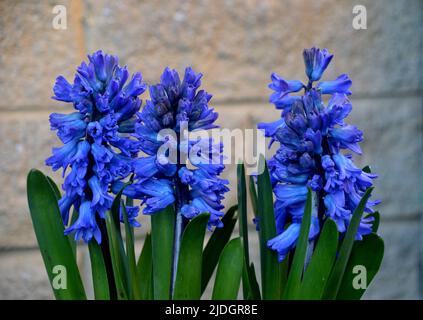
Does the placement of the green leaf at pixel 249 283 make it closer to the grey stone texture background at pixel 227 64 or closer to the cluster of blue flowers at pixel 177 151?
the cluster of blue flowers at pixel 177 151

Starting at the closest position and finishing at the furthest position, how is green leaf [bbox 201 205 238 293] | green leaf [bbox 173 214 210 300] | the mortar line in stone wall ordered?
A: green leaf [bbox 173 214 210 300]
green leaf [bbox 201 205 238 293]
the mortar line in stone wall

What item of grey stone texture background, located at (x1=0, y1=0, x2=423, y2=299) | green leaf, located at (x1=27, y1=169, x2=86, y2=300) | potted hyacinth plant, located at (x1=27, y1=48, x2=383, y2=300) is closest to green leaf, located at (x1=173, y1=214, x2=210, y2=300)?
potted hyacinth plant, located at (x1=27, y1=48, x2=383, y2=300)

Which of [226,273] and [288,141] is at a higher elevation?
[288,141]

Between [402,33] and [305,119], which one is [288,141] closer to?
[305,119]

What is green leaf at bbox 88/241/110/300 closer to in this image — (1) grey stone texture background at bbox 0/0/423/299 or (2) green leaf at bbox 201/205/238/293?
(2) green leaf at bbox 201/205/238/293
